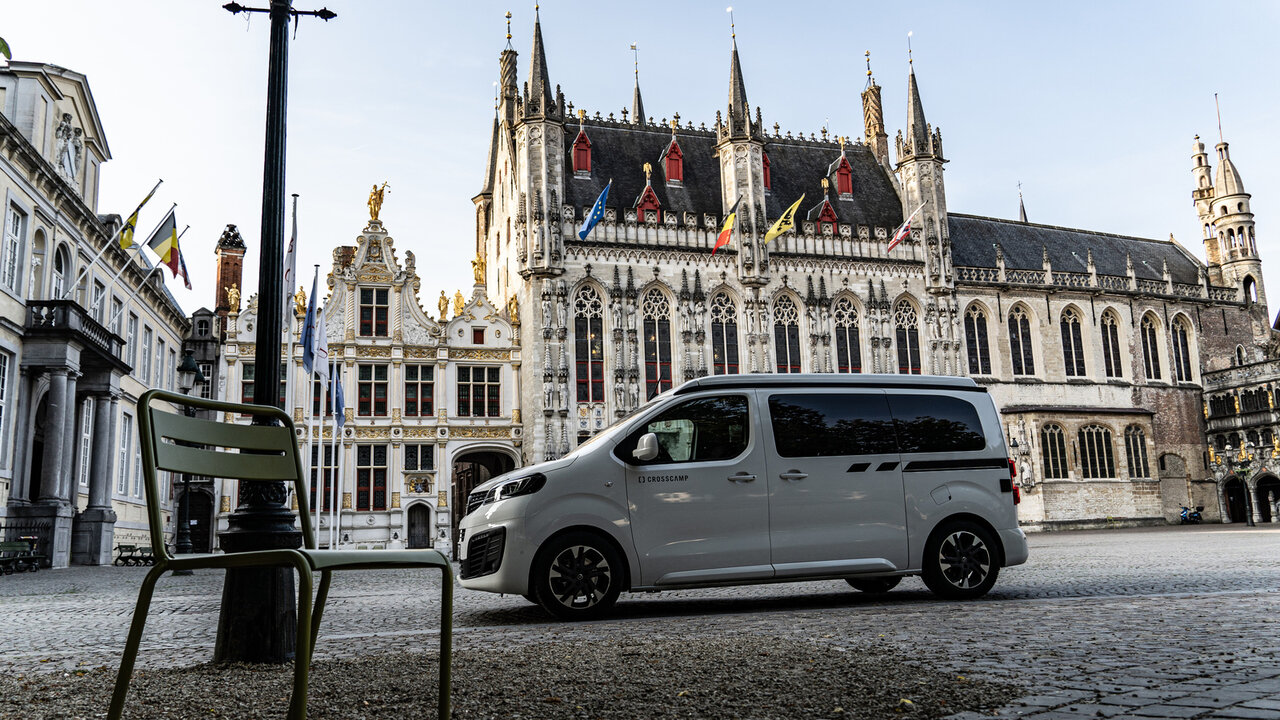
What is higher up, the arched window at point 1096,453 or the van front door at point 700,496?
the arched window at point 1096,453

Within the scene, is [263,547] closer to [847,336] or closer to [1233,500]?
[847,336]

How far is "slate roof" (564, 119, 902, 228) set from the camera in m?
39.5

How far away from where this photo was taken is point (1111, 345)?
44125 mm

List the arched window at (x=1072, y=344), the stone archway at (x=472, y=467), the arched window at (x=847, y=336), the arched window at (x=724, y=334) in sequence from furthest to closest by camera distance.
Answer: the arched window at (x=1072, y=344)
the arched window at (x=847, y=336)
the arched window at (x=724, y=334)
the stone archway at (x=472, y=467)

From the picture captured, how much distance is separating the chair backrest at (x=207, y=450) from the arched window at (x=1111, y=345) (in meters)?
45.1

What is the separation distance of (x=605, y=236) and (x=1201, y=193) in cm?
3346

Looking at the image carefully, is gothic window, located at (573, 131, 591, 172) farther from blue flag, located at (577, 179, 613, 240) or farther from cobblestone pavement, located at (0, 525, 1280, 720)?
cobblestone pavement, located at (0, 525, 1280, 720)

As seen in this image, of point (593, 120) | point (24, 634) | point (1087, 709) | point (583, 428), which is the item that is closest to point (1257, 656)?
point (1087, 709)

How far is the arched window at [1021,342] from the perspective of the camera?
138 ft

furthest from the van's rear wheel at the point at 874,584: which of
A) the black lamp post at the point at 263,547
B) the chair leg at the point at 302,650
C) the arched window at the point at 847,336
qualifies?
the arched window at the point at 847,336

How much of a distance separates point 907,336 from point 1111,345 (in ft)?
36.8

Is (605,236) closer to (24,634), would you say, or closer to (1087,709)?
(24,634)

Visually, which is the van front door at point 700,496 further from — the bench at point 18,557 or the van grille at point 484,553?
the bench at point 18,557

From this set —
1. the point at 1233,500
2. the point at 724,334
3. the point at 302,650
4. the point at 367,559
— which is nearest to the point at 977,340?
the point at 724,334
